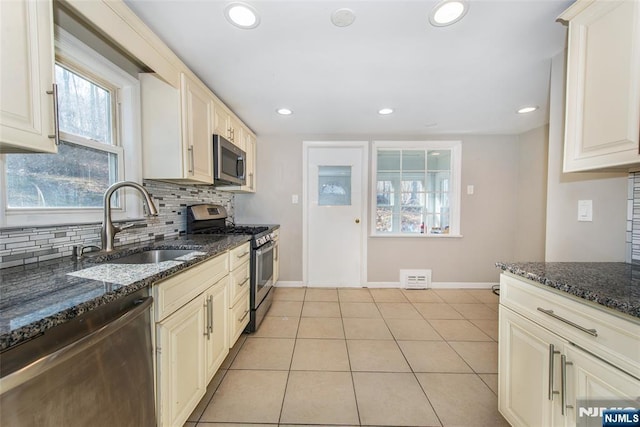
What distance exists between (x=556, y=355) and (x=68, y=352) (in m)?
1.65

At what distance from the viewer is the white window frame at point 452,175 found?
332 cm

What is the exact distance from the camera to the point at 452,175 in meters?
3.35

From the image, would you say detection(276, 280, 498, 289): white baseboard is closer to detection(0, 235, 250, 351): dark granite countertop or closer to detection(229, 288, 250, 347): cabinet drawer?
detection(229, 288, 250, 347): cabinet drawer

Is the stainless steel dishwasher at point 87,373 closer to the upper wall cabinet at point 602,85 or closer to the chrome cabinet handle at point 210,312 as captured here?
the chrome cabinet handle at point 210,312

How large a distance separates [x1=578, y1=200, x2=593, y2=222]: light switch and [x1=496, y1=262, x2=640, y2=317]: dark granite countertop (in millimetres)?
257

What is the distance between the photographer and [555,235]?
4.79ft

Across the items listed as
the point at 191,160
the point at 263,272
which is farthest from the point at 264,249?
the point at 191,160

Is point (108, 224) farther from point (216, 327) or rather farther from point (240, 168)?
point (240, 168)

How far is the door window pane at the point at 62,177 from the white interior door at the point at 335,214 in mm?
2208

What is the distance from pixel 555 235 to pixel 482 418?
1.15 meters

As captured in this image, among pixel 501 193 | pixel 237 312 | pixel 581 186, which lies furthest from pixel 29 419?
pixel 501 193

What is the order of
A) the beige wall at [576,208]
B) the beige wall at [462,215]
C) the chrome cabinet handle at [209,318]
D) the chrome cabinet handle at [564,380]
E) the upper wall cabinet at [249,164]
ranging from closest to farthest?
the chrome cabinet handle at [564,380] < the beige wall at [576,208] < the chrome cabinet handle at [209,318] < the upper wall cabinet at [249,164] < the beige wall at [462,215]

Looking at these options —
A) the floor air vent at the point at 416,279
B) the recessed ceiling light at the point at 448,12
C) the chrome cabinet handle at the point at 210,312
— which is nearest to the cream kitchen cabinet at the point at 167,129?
the chrome cabinet handle at the point at 210,312

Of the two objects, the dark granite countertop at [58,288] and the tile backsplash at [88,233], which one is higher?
the tile backsplash at [88,233]
